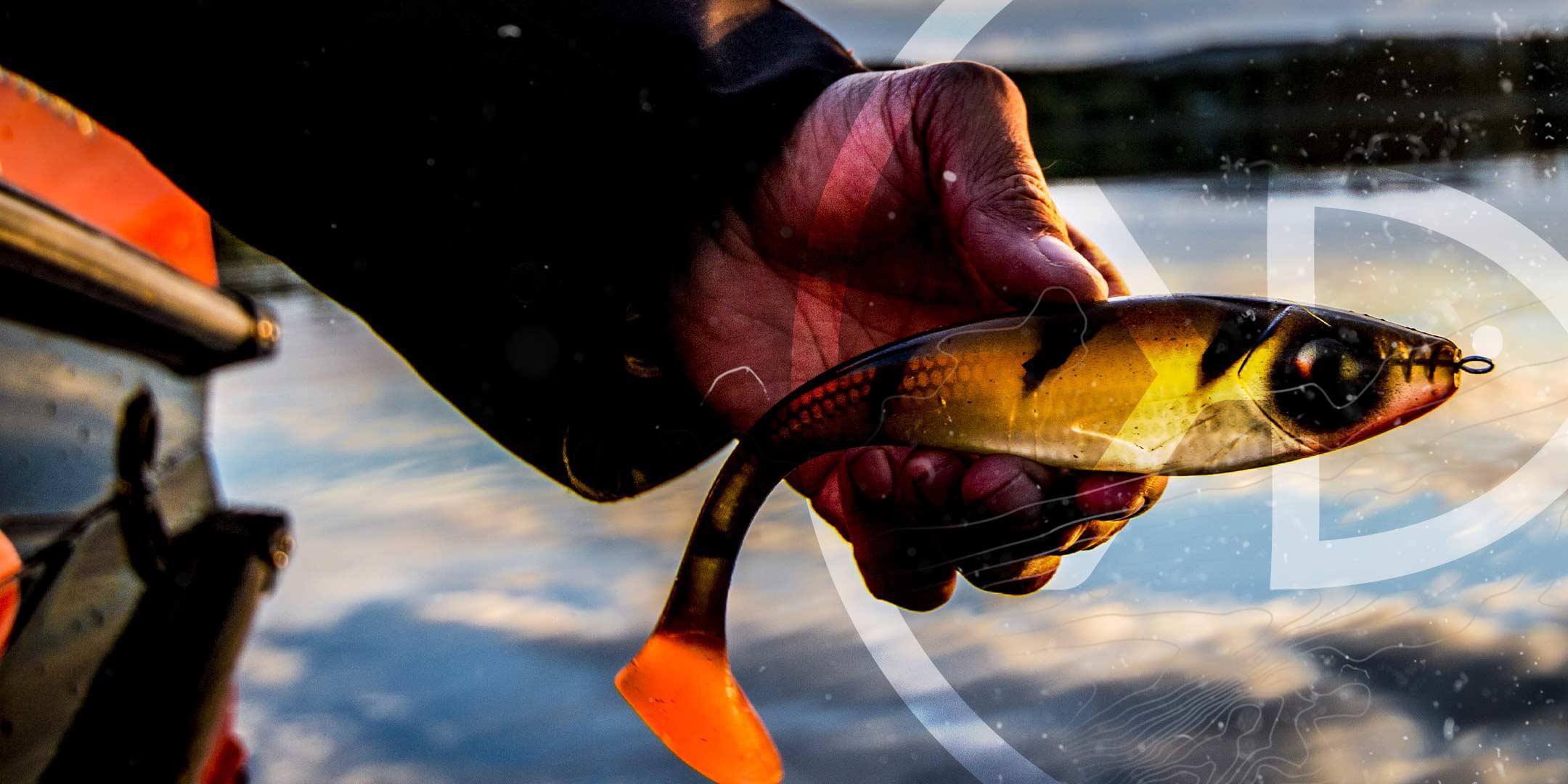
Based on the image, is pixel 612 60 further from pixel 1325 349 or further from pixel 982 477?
pixel 1325 349

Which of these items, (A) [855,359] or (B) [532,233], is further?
(B) [532,233]

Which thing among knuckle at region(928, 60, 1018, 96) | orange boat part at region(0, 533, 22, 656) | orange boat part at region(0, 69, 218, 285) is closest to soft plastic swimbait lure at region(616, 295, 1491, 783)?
knuckle at region(928, 60, 1018, 96)

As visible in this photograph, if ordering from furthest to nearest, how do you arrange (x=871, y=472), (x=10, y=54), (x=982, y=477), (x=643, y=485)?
(x=643, y=485) < (x=10, y=54) < (x=871, y=472) < (x=982, y=477)

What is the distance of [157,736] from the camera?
2.39 meters

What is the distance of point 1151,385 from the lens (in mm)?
938

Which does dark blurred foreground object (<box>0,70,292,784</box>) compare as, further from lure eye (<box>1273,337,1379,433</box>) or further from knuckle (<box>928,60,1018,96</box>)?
lure eye (<box>1273,337,1379,433</box>)

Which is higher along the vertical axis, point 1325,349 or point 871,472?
point 1325,349

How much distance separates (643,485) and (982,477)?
0.64 m

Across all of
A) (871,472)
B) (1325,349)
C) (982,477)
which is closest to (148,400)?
(871,472)

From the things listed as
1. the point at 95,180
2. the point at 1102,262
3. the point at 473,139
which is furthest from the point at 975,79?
the point at 95,180

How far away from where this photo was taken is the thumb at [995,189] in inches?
43.1

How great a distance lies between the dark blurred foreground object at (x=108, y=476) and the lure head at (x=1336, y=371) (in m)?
2.00

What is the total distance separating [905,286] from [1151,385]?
61 cm

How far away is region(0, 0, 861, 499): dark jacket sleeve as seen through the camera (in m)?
1.38
